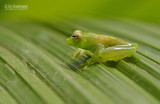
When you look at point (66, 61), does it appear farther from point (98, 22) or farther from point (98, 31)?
point (98, 22)

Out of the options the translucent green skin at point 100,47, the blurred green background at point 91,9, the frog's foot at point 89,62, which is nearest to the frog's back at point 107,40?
the translucent green skin at point 100,47

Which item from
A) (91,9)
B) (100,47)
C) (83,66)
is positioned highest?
(91,9)

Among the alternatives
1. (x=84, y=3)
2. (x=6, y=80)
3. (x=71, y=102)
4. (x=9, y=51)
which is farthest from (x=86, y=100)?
(x=84, y=3)

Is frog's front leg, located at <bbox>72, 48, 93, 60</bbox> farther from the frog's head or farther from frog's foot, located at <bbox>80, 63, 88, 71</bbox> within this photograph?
frog's foot, located at <bbox>80, 63, 88, 71</bbox>

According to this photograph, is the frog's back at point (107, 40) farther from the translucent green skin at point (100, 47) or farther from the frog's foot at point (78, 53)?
the frog's foot at point (78, 53)

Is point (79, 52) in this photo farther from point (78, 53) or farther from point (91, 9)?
point (91, 9)

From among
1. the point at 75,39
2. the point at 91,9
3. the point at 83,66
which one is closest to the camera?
the point at 83,66

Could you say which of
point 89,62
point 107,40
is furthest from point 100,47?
point 89,62
